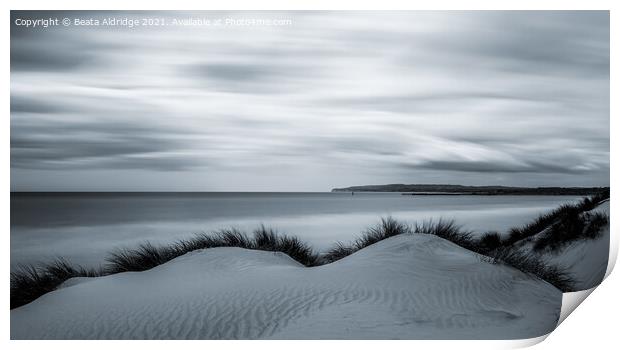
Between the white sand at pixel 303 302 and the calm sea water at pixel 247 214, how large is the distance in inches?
18.5

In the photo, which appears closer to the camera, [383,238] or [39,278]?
[39,278]

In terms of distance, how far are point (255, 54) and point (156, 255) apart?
6.99ft

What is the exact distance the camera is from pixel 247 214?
564cm

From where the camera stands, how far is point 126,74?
4.66 m

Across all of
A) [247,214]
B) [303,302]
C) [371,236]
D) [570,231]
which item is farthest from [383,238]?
[570,231]

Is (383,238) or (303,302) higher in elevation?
(383,238)

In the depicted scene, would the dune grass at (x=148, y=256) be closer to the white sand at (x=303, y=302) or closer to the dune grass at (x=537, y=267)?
the white sand at (x=303, y=302)

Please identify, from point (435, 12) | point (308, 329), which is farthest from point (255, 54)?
point (308, 329)

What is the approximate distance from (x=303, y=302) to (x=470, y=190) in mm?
2026

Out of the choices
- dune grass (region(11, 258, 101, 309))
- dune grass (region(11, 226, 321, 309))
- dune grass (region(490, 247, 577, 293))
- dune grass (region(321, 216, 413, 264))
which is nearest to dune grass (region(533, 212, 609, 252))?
dune grass (region(490, 247, 577, 293))

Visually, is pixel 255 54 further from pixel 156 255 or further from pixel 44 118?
pixel 156 255

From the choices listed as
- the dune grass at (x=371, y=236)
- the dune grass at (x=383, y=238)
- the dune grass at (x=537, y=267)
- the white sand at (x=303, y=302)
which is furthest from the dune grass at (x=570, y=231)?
the dune grass at (x=371, y=236)

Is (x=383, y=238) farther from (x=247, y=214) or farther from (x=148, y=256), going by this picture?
(x=148, y=256)
